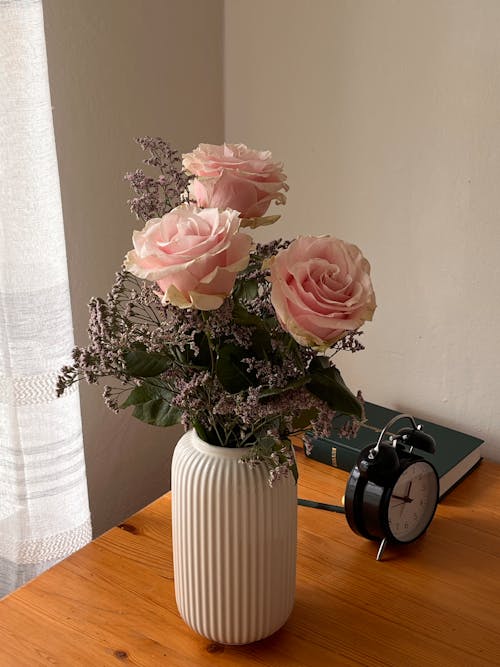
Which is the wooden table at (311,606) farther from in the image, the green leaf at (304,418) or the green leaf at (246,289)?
the green leaf at (246,289)

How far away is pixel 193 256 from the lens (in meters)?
0.65

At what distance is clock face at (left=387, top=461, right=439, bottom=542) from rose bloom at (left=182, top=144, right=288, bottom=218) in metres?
0.44

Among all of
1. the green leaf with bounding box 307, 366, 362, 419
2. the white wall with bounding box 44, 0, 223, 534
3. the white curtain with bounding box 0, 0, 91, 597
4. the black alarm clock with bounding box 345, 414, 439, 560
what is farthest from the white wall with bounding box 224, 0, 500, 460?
the green leaf with bounding box 307, 366, 362, 419

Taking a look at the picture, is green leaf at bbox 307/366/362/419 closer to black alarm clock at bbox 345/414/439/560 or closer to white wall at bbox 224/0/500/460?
black alarm clock at bbox 345/414/439/560

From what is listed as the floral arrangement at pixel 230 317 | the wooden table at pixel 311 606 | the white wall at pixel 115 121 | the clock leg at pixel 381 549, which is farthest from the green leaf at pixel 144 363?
the white wall at pixel 115 121

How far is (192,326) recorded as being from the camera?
74 cm

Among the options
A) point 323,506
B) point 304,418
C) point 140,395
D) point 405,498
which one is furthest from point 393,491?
point 140,395

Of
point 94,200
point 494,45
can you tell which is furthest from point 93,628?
point 494,45

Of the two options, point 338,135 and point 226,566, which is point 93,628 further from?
point 338,135

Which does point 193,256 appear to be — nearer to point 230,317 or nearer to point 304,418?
point 230,317

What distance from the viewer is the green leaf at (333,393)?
0.76m

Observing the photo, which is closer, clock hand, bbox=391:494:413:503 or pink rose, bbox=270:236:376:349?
pink rose, bbox=270:236:376:349

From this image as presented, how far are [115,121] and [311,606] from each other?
0.79 metres

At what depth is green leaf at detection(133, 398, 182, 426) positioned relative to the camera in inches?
32.2
